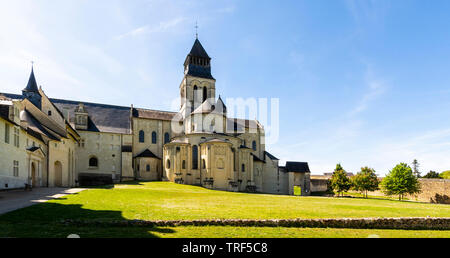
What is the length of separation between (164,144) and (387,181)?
43.5 metres

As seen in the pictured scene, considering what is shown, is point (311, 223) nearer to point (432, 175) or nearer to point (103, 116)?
point (103, 116)

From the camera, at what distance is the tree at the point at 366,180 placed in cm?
6262

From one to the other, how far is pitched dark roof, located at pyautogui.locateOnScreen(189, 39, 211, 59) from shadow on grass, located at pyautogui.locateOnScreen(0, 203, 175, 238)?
194ft

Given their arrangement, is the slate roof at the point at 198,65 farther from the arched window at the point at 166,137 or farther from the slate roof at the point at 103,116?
the slate roof at the point at 103,116

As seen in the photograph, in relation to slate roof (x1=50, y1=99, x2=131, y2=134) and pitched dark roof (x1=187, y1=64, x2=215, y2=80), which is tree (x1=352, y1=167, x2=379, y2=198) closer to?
pitched dark roof (x1=187, y1=64, x2=215, y2=80)

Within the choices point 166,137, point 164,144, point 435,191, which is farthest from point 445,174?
point 164,144

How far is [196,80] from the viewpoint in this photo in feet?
230

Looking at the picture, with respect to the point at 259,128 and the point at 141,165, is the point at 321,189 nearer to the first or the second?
the point at 259,128

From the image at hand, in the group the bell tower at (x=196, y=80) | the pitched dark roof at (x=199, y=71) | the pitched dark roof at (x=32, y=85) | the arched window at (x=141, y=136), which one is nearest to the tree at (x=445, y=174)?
the bell tower at (x=196, y=80)

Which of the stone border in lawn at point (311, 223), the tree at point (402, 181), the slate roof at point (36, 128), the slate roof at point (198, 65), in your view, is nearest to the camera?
the stone border in lawn at point (311, 223)

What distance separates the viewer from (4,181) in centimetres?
2595

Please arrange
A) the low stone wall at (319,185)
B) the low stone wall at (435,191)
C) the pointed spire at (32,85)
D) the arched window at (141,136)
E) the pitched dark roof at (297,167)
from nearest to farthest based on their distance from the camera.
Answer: the pointed spire at (32,85) < the low stone wall at (435,191) < the arched window at (141,136) < the pitched dark roof at (297,167) < the low stone wall at (319,185)

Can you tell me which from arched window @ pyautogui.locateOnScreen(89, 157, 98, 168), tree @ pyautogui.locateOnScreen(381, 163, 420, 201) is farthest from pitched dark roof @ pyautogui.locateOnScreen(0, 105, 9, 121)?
tree @ pyautogui.locateOnScreen(381, 163, 420, 201)

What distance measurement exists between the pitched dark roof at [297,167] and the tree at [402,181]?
19.2m
